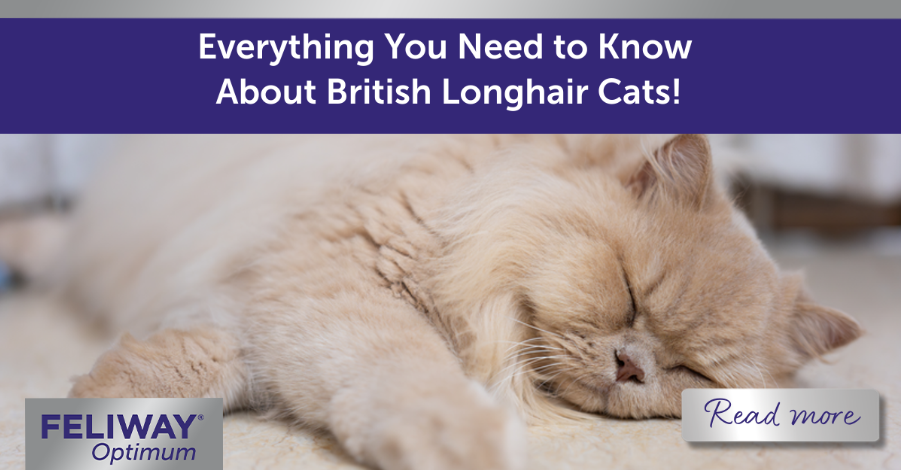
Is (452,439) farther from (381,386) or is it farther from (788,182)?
(788,182)

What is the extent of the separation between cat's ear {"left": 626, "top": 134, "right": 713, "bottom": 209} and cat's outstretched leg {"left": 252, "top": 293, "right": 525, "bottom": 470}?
0.55 metres

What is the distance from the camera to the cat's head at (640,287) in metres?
1.15

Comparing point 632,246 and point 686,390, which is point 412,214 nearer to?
point 632,246

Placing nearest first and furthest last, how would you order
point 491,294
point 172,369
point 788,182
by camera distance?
point 172,369 → point 491,294 → point 788,182

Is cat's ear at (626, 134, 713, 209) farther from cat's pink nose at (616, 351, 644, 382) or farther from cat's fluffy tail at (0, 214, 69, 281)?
cat's fluffy tail at (0, 214, 69, 281)

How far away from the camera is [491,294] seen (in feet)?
4.06

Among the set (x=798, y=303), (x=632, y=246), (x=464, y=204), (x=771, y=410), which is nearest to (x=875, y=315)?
(x=798, y=303)

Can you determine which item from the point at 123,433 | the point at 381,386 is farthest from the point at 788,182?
the point at 123,433

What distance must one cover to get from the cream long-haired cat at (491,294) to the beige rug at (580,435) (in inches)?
2.2

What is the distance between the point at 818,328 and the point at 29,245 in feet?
9.87

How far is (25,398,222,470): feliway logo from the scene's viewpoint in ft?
3.11

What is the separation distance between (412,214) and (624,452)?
62 centimetres

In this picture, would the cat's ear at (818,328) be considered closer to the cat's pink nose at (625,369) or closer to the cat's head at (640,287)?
the cat's head at (640,287)

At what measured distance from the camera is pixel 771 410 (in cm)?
111
